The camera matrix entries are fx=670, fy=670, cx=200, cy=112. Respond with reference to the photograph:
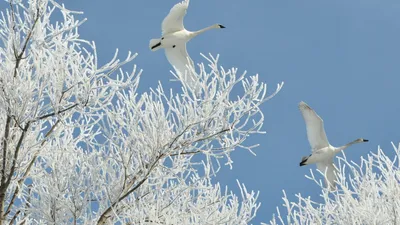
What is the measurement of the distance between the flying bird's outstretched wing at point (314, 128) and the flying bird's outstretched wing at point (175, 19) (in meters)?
2.84

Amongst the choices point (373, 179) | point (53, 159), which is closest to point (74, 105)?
point (53, 159)

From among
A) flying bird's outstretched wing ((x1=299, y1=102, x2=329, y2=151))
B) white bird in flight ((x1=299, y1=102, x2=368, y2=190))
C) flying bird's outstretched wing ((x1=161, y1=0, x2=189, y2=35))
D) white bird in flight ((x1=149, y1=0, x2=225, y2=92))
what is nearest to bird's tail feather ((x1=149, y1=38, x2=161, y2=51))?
white bird in flight ((x1=149, y1=0, x2=225, y2=92))

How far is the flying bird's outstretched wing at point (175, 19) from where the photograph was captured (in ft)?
39.3

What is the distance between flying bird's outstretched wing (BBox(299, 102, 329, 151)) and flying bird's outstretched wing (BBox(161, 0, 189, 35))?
2.84 m

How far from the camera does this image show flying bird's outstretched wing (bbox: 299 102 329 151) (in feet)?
43.7

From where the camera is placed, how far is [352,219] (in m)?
7.35

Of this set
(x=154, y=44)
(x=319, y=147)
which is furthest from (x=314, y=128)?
(x=154, y=44)

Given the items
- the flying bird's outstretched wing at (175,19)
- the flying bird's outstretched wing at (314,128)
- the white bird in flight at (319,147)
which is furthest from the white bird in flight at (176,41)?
the white bird in flight at (319,147)

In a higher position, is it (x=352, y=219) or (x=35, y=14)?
(x=35, y=14)

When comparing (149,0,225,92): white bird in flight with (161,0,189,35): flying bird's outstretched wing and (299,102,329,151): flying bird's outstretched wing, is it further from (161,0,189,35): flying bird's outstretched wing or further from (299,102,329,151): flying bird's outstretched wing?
(299,102,329,151): flying bird's outstretched wing

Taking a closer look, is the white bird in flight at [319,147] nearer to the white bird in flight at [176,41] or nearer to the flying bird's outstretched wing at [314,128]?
the flying bird's outstretched wing at [314,128]

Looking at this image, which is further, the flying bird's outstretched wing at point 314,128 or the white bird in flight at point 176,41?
the flying bird's outstretched wing at point 314,128

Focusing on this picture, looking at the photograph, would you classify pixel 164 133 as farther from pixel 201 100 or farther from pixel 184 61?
pixel 184 61

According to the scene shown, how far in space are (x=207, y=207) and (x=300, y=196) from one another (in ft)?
3.85
